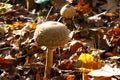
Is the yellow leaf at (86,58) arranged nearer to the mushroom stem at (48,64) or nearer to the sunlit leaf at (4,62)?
the mushroom stem at (48,64)

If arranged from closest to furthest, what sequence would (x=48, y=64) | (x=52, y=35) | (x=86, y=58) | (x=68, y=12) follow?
(x=52, y=35)
(x=48, y=64)
(x=86, y=58)
(x=68, y=12)

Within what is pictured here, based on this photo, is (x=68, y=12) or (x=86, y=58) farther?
(x=68, y=12)

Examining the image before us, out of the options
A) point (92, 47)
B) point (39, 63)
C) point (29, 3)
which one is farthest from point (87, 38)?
point (29, 3)

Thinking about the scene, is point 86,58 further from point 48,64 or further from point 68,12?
point 68,12

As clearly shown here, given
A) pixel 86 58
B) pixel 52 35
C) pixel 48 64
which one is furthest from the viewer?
pixel 86 58

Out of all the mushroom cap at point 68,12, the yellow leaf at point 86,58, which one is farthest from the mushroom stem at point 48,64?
the mushroom cap at point 68,12

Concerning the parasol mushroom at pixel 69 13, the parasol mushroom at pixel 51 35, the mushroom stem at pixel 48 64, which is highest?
the parasol mushroom at pixel 69 13

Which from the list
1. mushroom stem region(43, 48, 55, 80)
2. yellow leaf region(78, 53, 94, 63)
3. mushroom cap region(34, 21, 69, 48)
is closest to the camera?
mushroom cap region(34, 21, 69, 48)

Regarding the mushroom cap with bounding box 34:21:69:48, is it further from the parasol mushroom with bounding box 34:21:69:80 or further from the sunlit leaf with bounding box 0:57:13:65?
the sunlit leaf with bounding box 0:57:13:65

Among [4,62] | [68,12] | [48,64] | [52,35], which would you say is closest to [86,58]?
[48,64]

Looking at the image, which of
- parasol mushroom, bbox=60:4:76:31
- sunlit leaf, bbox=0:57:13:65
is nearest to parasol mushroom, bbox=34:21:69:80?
sunlit leaf, bbox=0:57:13:65

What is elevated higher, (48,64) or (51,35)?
(51,35)
